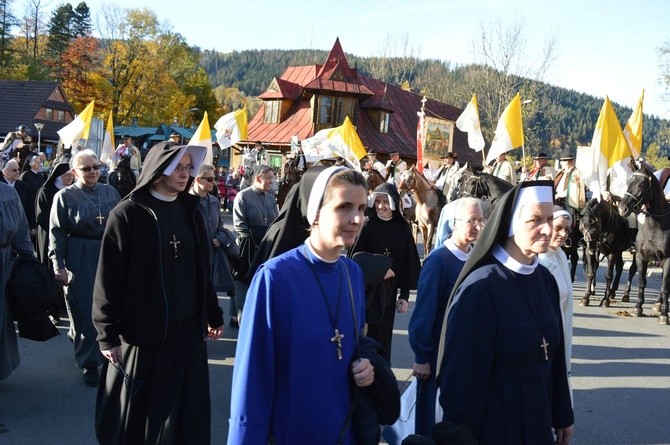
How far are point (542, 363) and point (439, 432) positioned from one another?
629 millimetres

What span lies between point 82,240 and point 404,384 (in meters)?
3.48

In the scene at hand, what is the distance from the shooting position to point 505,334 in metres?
2.90

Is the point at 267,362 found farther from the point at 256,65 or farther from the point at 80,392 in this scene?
the point at 256,65

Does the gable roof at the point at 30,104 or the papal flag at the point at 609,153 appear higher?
the gable roof at the point at 30,104

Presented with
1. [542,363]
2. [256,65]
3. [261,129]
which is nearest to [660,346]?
[542,363]

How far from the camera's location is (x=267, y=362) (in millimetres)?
2592

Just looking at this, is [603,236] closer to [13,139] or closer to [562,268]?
[562,268]

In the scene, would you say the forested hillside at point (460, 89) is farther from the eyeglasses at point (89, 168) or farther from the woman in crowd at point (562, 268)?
the eyeglasses at point (89, 168)

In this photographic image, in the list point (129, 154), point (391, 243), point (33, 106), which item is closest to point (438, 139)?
point (33, 106)

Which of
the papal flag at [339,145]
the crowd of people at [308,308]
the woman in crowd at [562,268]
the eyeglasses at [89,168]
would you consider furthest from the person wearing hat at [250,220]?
the papal flag at [339,145]

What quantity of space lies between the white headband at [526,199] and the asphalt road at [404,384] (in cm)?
333

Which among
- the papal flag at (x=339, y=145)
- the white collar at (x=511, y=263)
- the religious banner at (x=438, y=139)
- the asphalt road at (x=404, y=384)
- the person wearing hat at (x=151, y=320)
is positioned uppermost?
the religious banner at (x=438, y=139)

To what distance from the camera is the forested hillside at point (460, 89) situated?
154 feet

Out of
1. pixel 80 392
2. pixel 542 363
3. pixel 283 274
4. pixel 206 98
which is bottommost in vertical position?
pixel 80 392
